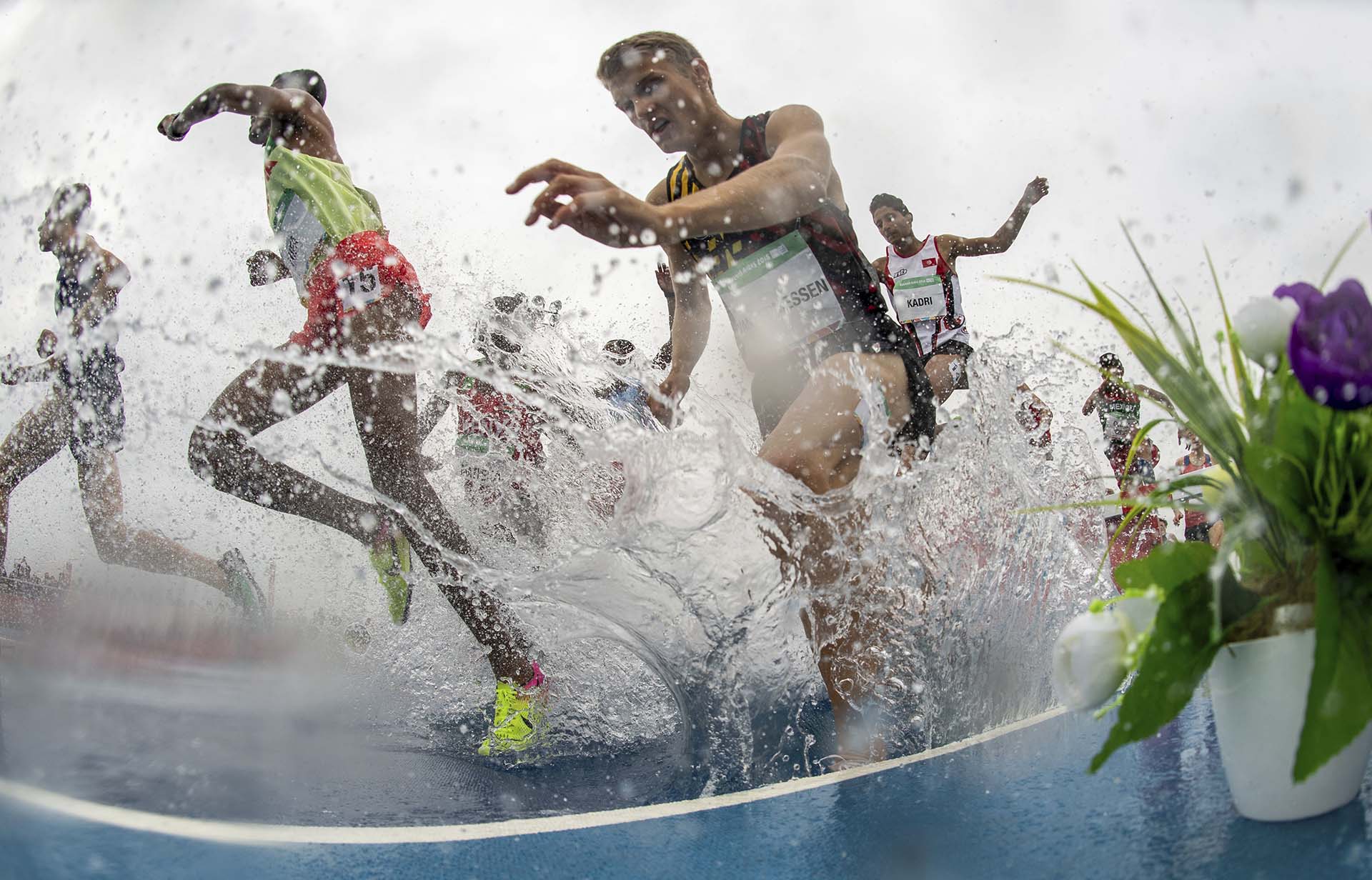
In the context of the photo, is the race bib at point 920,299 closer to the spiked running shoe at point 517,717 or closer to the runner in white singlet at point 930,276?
the runner in white singlet at point 930,276

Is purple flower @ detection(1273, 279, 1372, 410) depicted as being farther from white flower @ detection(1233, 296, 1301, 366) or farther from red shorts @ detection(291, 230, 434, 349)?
red shorts @ detection(291, 230, 434, 349)

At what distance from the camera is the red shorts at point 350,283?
2135 millimetres

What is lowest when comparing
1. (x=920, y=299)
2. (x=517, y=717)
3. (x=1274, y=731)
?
(x=517, y=717)

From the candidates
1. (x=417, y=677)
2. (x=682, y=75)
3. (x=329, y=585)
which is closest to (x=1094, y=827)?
(x=682, y=75)

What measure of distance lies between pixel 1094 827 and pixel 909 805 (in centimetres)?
27

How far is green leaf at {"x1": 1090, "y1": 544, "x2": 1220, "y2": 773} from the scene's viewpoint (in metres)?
0.87

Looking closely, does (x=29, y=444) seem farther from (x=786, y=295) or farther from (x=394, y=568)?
(x=786, y=295)

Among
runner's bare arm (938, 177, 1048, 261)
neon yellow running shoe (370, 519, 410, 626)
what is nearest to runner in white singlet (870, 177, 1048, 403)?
runner's bare arm (938, 177, 1048, 261)

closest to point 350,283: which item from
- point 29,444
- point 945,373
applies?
point 29,444

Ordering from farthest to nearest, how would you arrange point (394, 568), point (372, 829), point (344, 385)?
point (394, 568) < point (344, 385) < point (372, 829)

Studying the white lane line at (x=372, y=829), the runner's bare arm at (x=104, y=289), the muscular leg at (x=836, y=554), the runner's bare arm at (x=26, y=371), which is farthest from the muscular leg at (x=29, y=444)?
the muscular leg at (x=836, y=554)

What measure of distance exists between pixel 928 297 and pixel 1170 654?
11.9 ft

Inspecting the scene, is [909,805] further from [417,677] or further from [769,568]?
[417,677]

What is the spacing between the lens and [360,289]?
216 centimetres
